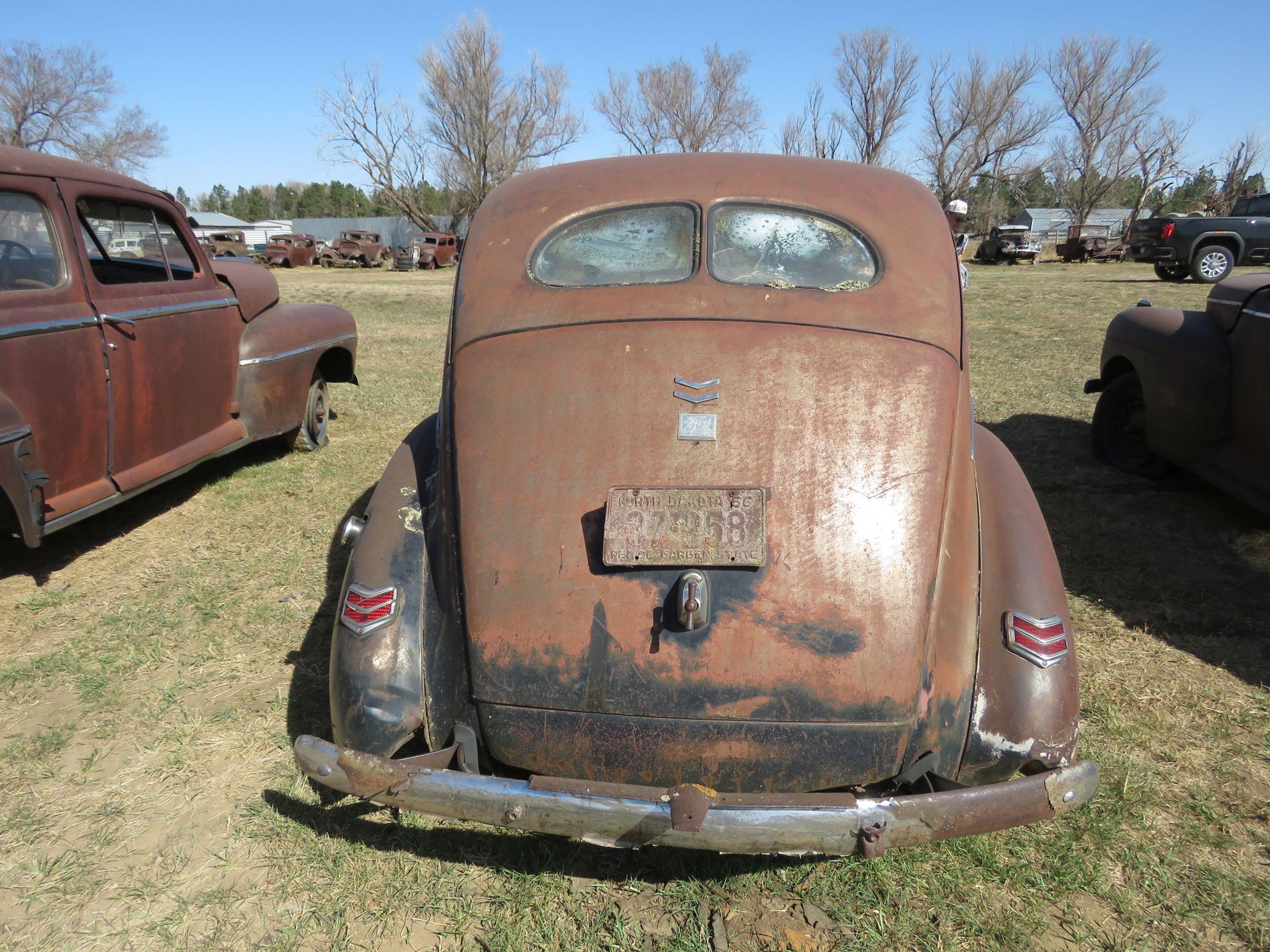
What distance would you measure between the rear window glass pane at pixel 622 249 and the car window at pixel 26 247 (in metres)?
2.69

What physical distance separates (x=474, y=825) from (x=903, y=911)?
128 centimetres

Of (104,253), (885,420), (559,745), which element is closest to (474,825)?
(559,745)

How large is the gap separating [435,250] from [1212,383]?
31.5 meters

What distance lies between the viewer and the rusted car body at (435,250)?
32.7 m

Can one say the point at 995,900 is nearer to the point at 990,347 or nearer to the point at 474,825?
the point at 474,825

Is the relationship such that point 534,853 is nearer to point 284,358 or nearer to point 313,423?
point 284,358

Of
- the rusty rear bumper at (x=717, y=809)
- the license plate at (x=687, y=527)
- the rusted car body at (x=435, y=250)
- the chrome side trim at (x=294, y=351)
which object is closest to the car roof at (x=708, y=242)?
the license plate at (x=687, y=527)

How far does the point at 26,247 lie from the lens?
3924 mm

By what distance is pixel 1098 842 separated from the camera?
2500 millimetres

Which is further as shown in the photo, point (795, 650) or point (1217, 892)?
point (1217, 892)

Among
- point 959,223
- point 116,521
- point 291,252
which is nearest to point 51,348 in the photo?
point 116,521

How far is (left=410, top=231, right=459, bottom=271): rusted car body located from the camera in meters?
32.7

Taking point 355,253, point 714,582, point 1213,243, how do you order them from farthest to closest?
point 355,253 < point 1213,243 < point 714,582

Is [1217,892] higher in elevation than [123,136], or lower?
lower
